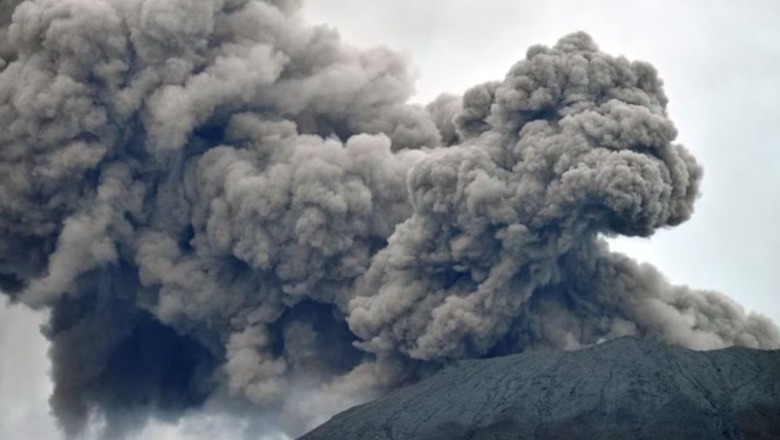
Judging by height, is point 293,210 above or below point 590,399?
above

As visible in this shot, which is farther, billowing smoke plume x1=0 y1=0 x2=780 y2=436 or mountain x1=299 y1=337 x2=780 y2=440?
billowing smoke plume x1=0 y1=0 x2=780 y2=436

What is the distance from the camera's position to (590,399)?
55.1 meters

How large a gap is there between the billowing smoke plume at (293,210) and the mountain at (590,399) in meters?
3.01

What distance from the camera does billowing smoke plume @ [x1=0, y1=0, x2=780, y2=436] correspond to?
60.3 m

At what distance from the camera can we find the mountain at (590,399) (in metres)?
53.4

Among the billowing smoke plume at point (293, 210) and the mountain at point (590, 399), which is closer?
the mountain at point (590, 399)

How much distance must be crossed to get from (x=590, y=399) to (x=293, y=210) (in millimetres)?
12753

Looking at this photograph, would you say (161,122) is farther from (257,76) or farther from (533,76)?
(533,76)

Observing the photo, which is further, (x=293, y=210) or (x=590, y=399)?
(x=293, y=210)

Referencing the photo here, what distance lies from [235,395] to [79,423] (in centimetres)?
625

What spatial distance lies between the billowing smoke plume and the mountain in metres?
3.01

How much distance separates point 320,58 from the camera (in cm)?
6731

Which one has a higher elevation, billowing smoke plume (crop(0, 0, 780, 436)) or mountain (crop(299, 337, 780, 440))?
billowing smoke plume (crop(0, 0, 780, 436))

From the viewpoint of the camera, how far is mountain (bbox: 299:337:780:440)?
53406mm
